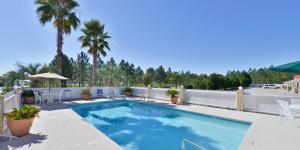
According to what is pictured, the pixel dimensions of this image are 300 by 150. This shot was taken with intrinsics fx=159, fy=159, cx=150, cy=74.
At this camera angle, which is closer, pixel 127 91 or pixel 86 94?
pixel 86 94

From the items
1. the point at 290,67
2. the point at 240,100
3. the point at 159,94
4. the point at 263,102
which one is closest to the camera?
the point at 290,67

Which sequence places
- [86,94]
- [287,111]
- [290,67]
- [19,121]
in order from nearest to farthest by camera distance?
1. [290,67]
2. [19,121]
3. [287,111]
4. [86,94]

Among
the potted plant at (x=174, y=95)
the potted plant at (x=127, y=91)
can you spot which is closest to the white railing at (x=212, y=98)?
the potted plant at (x=174, y=95)

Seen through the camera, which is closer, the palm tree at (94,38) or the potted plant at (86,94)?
the potted plant at (86,94)

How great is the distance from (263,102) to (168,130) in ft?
16.5

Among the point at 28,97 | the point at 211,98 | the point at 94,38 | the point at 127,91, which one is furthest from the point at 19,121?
the point at 94,38

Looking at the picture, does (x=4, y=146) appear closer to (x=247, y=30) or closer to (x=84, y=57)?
(x=247, y=30)

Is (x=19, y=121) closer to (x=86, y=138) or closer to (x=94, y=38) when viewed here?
(x=86, y=138)

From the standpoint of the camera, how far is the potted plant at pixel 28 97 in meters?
10.3

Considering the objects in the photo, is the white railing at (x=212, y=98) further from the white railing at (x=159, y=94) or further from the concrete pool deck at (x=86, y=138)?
the concrete pool deck at (x=86, y=138)

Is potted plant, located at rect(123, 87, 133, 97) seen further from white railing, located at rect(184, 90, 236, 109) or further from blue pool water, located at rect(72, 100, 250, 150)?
white railing, located at rect(184, 90, 236, 109)

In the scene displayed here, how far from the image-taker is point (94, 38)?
1558cm

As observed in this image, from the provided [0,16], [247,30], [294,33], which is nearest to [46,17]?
[0,16]

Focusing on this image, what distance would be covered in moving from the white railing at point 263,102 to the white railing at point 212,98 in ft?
2.23
